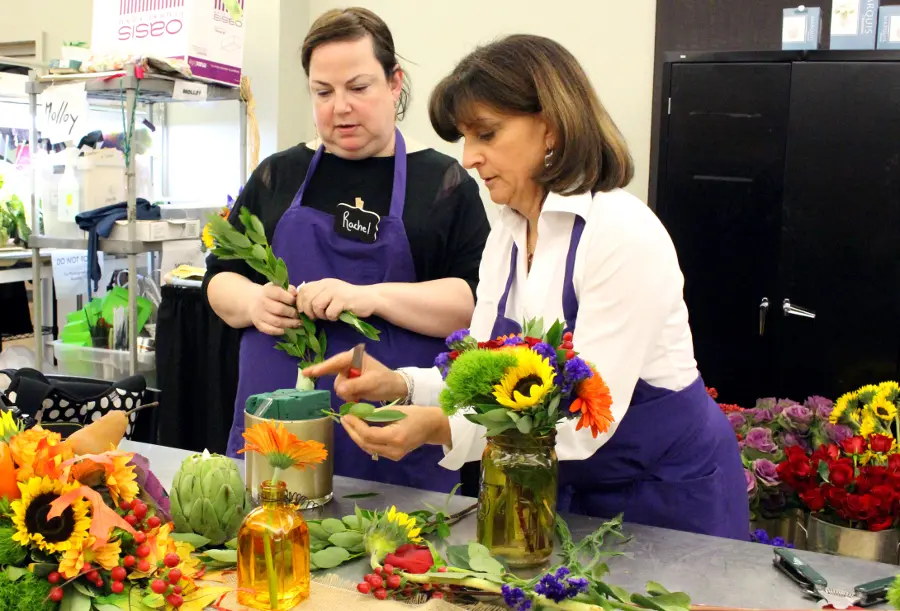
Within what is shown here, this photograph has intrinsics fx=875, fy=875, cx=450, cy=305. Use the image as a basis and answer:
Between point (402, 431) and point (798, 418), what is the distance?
135 centimetres

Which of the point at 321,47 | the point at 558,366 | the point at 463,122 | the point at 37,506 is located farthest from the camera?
the point at 321,47

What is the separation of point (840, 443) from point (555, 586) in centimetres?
126

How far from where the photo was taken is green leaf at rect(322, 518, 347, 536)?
1.29 metres

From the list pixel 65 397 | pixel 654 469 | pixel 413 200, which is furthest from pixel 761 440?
pixel 65 397

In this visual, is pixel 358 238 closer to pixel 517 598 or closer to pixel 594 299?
pixel 594 299

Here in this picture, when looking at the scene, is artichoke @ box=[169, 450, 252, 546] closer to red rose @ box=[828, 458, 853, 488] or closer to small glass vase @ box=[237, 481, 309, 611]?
small glass vase @ box=[237, 481, 309, 611]

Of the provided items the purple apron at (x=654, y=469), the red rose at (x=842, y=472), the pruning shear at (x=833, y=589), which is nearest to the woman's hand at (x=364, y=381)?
the purple apron at (x=654, y=469)

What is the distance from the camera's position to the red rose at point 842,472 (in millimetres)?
1776

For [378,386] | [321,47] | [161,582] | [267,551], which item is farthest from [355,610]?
[321,47]

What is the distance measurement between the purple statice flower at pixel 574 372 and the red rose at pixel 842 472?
926 millimetres

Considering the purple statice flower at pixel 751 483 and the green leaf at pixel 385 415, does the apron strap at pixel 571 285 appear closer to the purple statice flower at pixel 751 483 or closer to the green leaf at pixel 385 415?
the green leaf at pixel 385 415

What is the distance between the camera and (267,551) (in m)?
1.07

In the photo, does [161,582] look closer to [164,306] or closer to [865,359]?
[164,306]

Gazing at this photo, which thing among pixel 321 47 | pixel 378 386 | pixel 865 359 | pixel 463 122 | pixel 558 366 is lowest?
pixel 865 359
